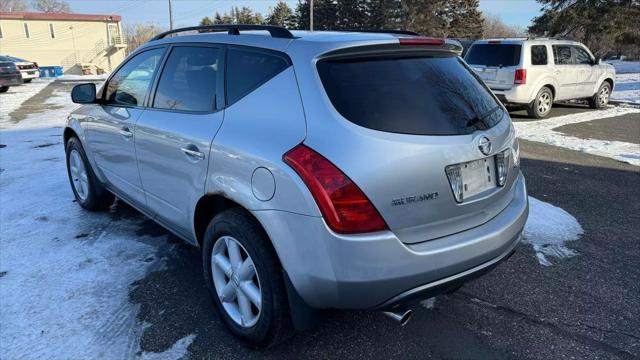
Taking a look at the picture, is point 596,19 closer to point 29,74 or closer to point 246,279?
point 246,279

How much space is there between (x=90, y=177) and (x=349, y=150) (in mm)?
3394

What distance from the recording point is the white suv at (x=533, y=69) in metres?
10.4

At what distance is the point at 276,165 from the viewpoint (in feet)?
7.05

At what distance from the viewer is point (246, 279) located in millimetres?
2518

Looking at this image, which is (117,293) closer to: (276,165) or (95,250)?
(95,250)

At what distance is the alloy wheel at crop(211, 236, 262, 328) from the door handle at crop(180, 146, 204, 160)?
49 centimetres

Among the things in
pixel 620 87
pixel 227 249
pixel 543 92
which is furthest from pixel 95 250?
pixel 620 87

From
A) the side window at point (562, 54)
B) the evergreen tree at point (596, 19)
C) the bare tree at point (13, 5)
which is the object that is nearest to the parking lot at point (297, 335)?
the side window at point (562, 54)

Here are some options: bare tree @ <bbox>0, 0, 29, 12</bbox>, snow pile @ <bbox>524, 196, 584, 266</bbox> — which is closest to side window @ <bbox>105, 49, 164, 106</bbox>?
snow pile @ <bbox>524, 196, 584, 266</bbox>

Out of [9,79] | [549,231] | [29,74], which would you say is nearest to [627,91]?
[549,231]

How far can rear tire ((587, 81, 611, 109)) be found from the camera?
12.5 meters

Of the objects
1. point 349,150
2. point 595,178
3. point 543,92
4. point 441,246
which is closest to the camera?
point 349,150

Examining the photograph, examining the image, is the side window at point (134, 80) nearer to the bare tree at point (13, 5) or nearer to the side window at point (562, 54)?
the side window at point (562, 54)

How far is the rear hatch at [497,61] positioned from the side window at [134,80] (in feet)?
27.7
